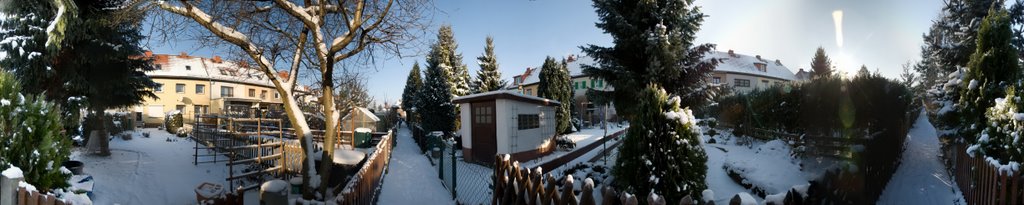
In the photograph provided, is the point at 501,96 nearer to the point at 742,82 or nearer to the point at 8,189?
the point at 8,189

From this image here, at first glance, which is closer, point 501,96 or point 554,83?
point 501,96

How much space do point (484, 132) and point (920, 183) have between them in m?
10.3

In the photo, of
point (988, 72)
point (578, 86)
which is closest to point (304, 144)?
point (988, 72)

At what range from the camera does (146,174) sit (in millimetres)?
10555

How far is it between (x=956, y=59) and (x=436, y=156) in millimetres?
17461

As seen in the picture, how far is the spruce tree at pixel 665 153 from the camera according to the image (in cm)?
562

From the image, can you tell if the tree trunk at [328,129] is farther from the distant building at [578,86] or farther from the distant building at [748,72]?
the distant building at [748,72]

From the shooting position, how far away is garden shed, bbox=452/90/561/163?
41.1ft

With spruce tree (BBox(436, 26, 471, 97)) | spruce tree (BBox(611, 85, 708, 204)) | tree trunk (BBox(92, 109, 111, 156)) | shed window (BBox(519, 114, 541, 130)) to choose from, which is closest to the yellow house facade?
spruce tree (BBox(436, 26, 471, 97))

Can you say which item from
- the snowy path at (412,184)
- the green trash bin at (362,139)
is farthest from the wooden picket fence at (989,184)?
the green trash bin at (362,139)

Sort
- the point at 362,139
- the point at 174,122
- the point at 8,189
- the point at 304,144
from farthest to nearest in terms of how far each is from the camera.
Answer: the point at 174,122
the point at 362,139
the point at 304,144
the point at 8,189

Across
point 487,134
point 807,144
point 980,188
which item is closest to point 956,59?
point 807,144

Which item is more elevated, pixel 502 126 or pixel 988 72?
pixel 988 72

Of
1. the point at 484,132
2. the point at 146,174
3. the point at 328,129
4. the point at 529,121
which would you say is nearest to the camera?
the point at 328,129
